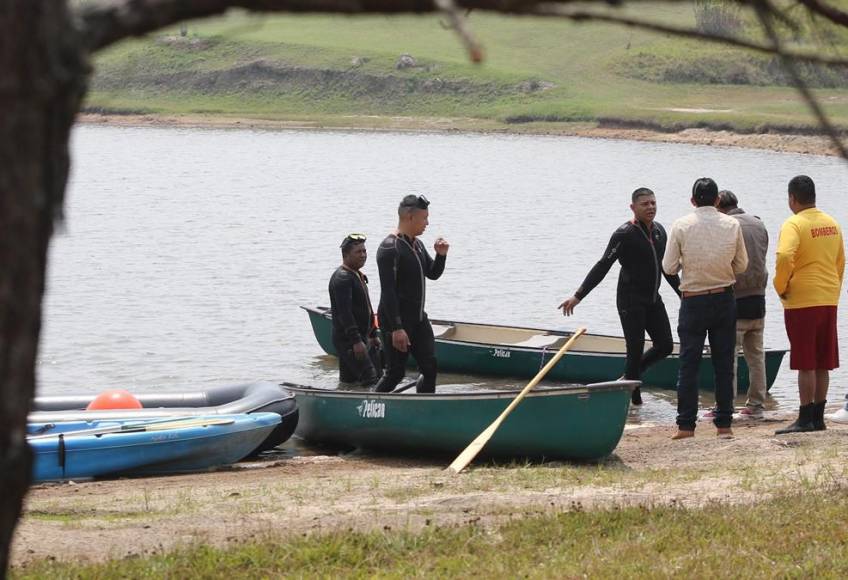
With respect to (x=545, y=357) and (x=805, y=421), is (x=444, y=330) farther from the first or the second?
(x=805, y=421)

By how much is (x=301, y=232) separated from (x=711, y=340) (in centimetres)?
2456

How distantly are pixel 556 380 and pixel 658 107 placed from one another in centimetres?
6189

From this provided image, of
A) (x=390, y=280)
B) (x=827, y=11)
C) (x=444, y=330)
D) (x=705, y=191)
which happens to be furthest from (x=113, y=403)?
(x=827, y=11)

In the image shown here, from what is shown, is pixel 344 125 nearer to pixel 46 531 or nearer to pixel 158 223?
pixel 158 223

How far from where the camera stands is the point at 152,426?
34.4ft

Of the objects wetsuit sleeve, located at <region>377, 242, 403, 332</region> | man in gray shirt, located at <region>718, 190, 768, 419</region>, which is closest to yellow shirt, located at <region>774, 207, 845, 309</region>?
man in gray shirt, located at <region>718, 190, 768, 419</region>

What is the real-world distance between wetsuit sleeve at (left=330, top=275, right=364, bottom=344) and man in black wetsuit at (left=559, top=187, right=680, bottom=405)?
1825mm

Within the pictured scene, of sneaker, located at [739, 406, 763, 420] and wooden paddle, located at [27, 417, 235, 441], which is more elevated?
wooden paddle, located at [27, 417, 235, 441]

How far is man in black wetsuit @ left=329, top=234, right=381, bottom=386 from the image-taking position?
11.4 meters

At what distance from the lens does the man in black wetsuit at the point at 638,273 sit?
460 inches

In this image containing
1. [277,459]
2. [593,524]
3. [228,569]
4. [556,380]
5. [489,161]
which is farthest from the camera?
[489,161]

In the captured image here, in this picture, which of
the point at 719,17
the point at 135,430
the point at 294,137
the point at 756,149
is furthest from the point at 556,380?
the point at 294,137

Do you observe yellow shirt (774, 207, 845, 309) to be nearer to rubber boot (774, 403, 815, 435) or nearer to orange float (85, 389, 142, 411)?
rubber boot (774, 403, 815, 435)

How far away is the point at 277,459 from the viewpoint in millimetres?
11148
